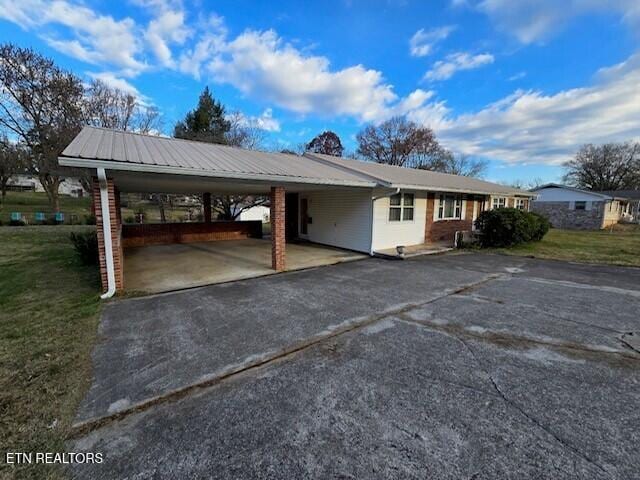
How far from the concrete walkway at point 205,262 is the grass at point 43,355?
3.55ft

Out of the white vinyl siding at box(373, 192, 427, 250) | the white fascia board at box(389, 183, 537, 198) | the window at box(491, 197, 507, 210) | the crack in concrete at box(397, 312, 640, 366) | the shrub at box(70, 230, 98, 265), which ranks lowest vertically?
the crack in concrete at box(397, 312, 640, 366)

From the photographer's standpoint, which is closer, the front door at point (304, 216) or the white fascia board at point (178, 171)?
the white fascia board at point (178, 171)

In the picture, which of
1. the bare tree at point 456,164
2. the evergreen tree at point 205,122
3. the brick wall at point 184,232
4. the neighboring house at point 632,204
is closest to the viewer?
the brick wall at point 184,232

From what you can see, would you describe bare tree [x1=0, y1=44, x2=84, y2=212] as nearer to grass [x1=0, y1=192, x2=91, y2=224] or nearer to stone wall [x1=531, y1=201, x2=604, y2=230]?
grass [x1=0, y1=192, x2=91, y2=224]

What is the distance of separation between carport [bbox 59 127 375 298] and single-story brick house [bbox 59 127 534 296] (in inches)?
0.9

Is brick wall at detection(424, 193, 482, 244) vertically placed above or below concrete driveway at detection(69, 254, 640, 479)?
above

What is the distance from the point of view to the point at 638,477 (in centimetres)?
171

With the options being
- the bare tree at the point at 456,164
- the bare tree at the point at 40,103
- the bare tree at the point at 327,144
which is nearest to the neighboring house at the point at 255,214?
the bare tree at the point at 40,103

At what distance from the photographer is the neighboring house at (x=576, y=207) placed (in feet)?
71.7

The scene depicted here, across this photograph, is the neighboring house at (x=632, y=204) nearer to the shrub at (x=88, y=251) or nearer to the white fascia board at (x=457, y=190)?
the white fascia board at (x=457, y=190)

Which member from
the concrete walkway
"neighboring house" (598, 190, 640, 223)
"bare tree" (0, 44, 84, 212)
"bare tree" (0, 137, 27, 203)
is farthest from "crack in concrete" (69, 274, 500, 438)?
"neighboring house" (598, 190, 640, 223)

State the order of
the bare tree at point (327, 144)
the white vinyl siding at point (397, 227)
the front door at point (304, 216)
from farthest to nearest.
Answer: the bare tree at point (327, 144) → the front door at point (304, 216) → the white vinyl siding at point (397, 227)

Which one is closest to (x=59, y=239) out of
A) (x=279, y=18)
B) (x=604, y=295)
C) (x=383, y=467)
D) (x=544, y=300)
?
(x=279, y=18)

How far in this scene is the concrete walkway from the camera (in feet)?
21.0
